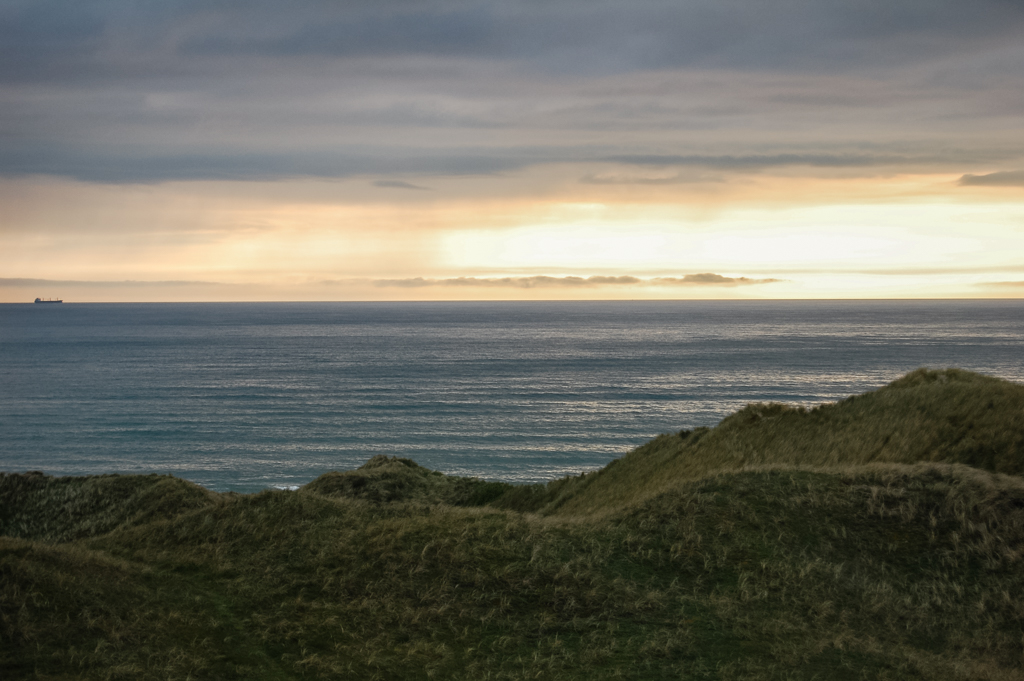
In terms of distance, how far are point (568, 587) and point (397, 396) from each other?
7792 cm

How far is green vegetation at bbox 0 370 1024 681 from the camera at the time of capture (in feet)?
38.7

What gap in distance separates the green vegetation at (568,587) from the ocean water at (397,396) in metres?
35.7

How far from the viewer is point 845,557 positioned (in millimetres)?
15578

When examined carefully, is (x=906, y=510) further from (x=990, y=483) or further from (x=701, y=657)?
(x=701, y=657)

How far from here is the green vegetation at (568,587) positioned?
1180cm

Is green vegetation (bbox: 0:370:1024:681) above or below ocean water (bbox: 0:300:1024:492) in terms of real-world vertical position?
above

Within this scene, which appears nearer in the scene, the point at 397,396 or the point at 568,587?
the point at 568,587

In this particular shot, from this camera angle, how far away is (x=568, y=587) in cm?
1461

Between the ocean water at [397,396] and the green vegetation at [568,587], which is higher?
the green vegetation at [568,587]

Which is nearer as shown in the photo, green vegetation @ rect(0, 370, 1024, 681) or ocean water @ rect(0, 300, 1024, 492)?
green vegetation @ rect(0, 370, 1024, 681)

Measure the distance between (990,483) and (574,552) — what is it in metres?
10.7

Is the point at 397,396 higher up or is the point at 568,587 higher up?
the point at 568,587

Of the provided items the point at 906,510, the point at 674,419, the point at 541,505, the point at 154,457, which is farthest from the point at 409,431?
the point at 906,510

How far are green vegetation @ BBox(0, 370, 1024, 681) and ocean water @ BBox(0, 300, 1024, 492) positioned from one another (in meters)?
35.7
